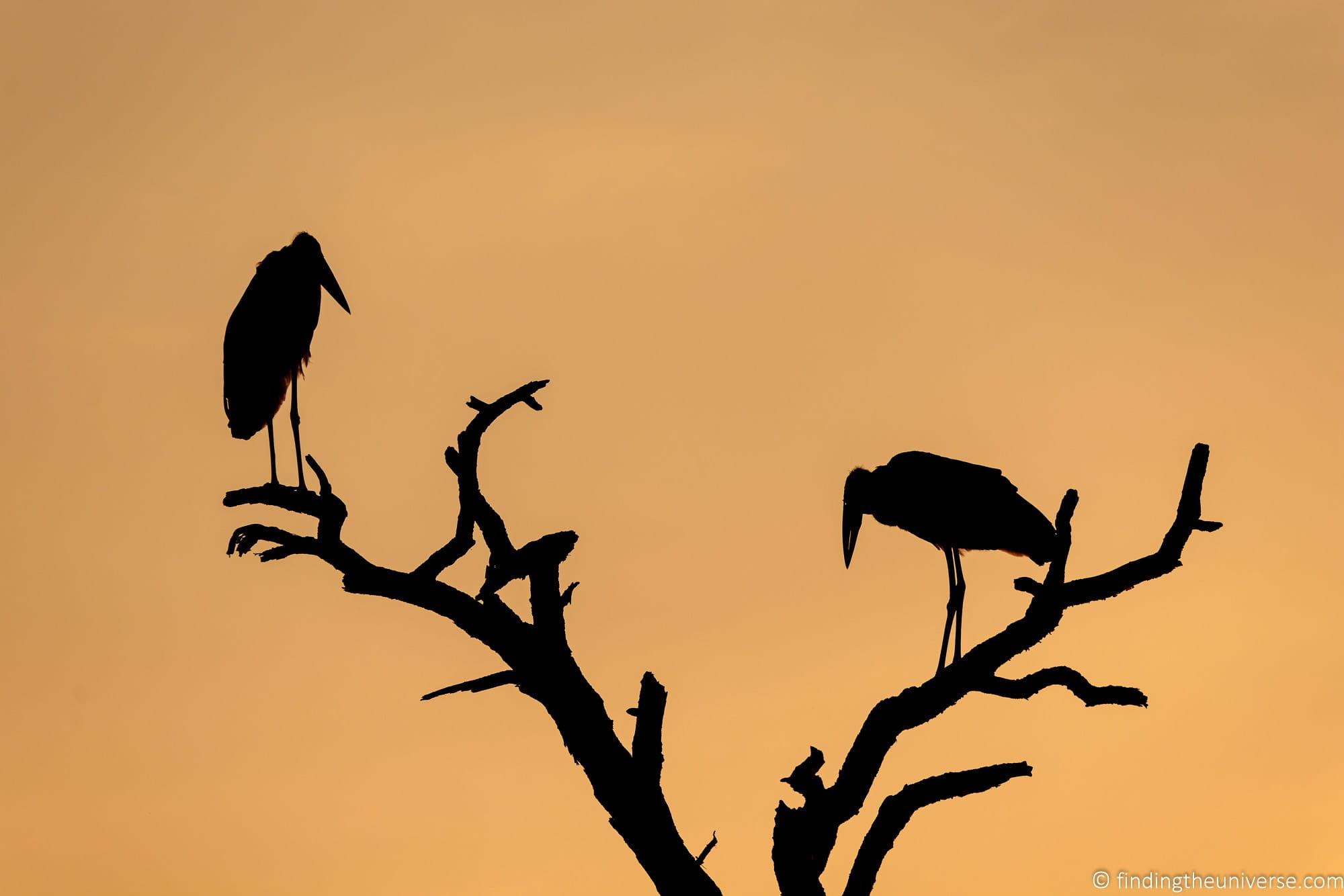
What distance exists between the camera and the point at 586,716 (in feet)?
28.5

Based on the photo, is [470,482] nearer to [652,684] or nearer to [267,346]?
[652,684]

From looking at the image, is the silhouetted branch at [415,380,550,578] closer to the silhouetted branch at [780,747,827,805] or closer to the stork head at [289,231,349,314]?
the silhouetted branch at [780,747,827,805]

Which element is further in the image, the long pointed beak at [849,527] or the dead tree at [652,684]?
the long pointed beak at [849,527]

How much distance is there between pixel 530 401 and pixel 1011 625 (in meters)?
2.79

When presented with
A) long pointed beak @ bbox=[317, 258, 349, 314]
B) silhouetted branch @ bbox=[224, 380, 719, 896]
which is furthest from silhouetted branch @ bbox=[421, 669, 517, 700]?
long pointed beak @ bbox=[317, 258, 349, 314]

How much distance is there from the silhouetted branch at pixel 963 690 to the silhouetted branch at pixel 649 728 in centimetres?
69

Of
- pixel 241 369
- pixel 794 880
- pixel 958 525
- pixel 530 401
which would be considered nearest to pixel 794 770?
pixel 794 880

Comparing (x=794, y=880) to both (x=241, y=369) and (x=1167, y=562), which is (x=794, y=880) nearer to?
(x=1167, y=562)

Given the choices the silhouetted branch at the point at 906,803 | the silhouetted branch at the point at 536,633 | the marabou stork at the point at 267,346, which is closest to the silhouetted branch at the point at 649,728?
the silhouetted branch at the point at 536,633

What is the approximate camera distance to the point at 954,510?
508 inches

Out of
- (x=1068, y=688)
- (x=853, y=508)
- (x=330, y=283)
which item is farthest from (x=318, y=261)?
(x=1068, y=688)

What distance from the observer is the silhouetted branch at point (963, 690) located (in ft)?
27.2

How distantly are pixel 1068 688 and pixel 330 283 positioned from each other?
23.0 ft

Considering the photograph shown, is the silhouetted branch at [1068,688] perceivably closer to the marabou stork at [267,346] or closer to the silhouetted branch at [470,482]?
the silhouetted branch at [470,482]
